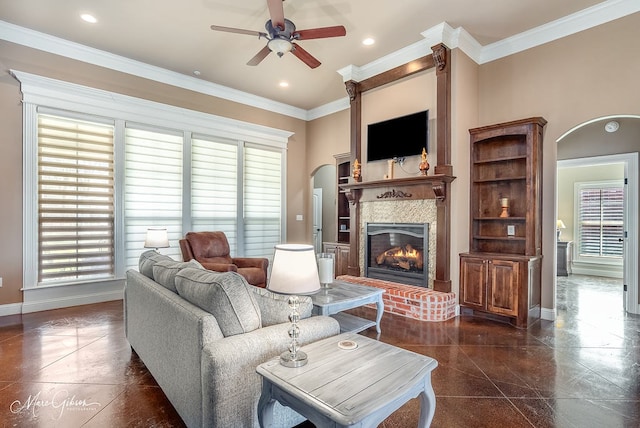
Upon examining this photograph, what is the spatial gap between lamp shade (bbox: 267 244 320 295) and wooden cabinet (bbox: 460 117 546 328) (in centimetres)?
306

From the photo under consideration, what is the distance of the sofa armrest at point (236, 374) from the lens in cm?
149

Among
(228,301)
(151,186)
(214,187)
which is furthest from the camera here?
(214,187)

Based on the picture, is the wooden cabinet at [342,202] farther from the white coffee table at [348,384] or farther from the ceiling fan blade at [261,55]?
the white coffee table at [348,384]

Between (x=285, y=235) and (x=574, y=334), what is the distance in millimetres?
4778

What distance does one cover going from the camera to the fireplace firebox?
178 inches

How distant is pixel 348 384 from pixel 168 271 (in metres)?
1.57

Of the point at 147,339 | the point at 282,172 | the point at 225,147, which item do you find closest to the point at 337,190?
the point at 282,172

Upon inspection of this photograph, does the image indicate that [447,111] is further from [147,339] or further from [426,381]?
[147,339]

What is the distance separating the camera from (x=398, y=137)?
4766 millimetres

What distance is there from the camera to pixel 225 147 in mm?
5902

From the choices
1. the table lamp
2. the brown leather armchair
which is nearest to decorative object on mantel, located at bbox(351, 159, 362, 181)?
the brown leather armchair

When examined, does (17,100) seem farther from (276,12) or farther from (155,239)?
(276,12)

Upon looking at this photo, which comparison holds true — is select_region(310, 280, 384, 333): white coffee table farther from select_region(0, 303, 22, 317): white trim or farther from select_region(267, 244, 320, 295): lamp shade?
select_region(0, 303, 22, 317): white trim

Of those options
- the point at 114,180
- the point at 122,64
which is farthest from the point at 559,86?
the point at 114,180
